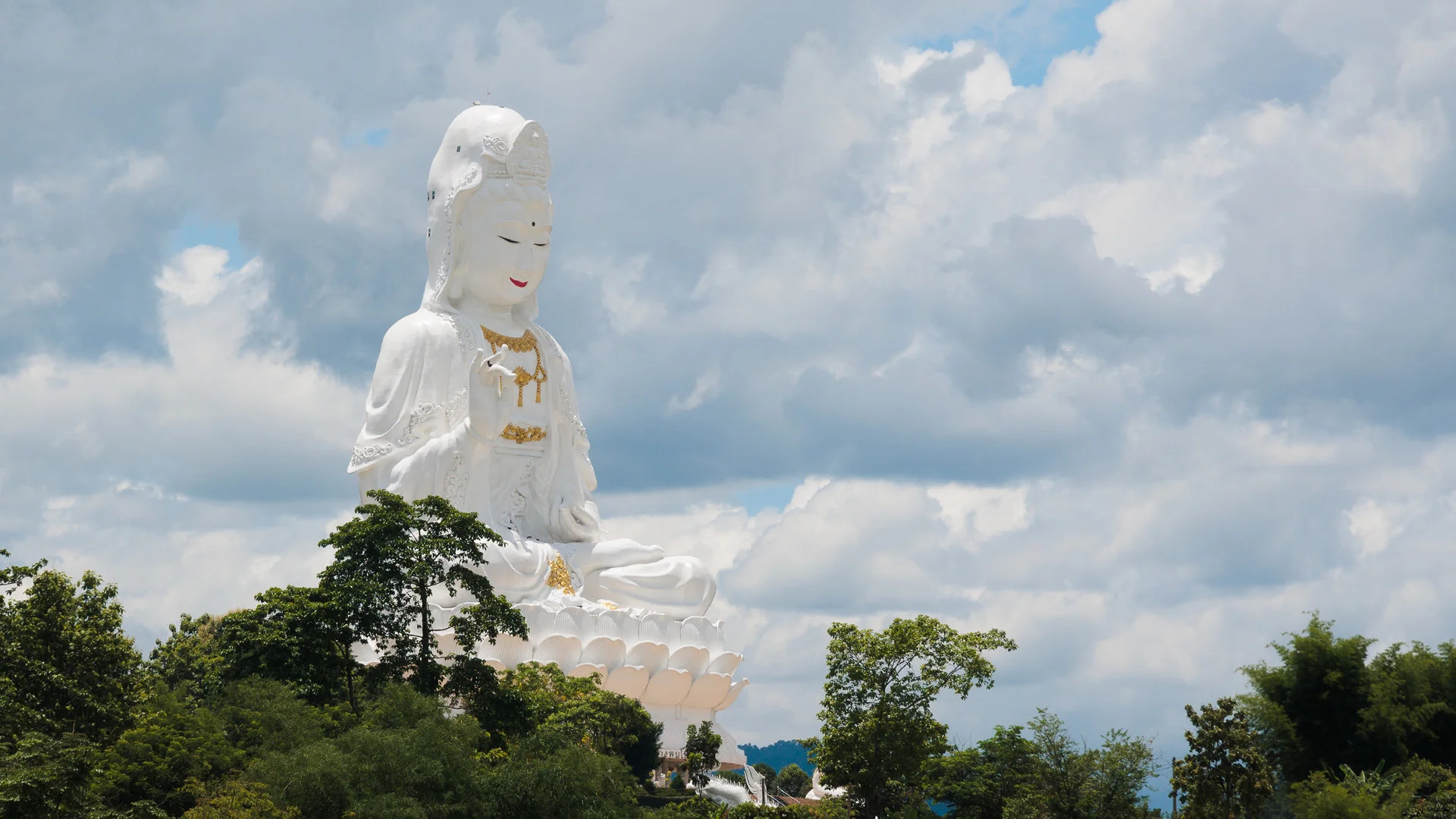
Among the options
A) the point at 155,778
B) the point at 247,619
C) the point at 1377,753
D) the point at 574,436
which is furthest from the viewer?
the point at 574,436

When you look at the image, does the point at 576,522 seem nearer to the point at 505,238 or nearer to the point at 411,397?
the point at 411,397

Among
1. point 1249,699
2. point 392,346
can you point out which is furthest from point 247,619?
point 1249,699

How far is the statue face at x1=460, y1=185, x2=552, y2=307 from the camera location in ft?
88.3

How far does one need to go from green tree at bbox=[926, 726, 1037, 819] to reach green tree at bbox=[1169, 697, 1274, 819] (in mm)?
2623

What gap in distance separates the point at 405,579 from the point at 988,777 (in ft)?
29.5

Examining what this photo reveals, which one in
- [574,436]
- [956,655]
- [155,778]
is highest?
[574,436]

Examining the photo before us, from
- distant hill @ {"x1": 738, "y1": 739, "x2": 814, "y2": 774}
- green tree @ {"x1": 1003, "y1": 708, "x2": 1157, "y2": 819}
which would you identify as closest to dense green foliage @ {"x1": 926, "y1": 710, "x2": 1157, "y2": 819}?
green tree @ {"x1": 1003, "y1": 708, "x2": 1157, "y2": 819}

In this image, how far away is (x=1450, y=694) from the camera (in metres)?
25.9

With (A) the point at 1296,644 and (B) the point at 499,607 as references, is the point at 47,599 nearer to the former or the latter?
(B) the point at 499,607

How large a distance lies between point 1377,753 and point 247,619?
15.6 meters

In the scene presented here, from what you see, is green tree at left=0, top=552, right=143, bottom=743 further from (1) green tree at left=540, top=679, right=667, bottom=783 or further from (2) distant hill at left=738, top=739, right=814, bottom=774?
(2) distant hill at left=738, top=739, right=814, bottom=774

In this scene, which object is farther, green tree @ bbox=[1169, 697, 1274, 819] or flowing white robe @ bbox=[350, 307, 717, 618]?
flowing white robe @ bbox=[350, 307, 717, 618]

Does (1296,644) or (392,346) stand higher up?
(392,346)

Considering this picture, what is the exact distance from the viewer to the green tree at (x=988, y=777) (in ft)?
79.2
